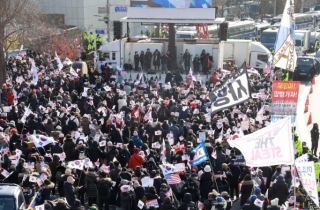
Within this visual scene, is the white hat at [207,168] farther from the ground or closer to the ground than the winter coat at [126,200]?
farther from the ground

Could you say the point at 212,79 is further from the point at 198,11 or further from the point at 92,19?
the point at 92,19

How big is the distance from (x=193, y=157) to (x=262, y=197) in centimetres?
255

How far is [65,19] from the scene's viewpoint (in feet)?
165

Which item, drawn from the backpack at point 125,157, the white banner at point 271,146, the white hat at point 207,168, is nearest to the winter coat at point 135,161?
the backpack at point 125,157

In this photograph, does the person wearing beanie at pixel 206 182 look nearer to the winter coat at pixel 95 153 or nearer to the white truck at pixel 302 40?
the winter coat at pixel 95 153

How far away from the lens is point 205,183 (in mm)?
14250

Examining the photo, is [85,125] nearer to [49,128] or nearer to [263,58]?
[49,128]

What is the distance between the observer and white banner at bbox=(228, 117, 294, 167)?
11672mm

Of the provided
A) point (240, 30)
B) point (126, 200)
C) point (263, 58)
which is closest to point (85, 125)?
point (126, 200)

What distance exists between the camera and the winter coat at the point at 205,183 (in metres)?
14.2

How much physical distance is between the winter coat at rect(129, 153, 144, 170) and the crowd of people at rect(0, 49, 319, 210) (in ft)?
0.08

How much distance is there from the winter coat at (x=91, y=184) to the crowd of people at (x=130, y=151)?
0.02 meters

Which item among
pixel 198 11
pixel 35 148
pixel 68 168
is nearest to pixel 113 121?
pixel 35 148

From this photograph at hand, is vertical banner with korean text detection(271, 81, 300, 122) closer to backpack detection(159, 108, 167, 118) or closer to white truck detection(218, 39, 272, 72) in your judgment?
backpack detection(159, 108, 167, 118)
